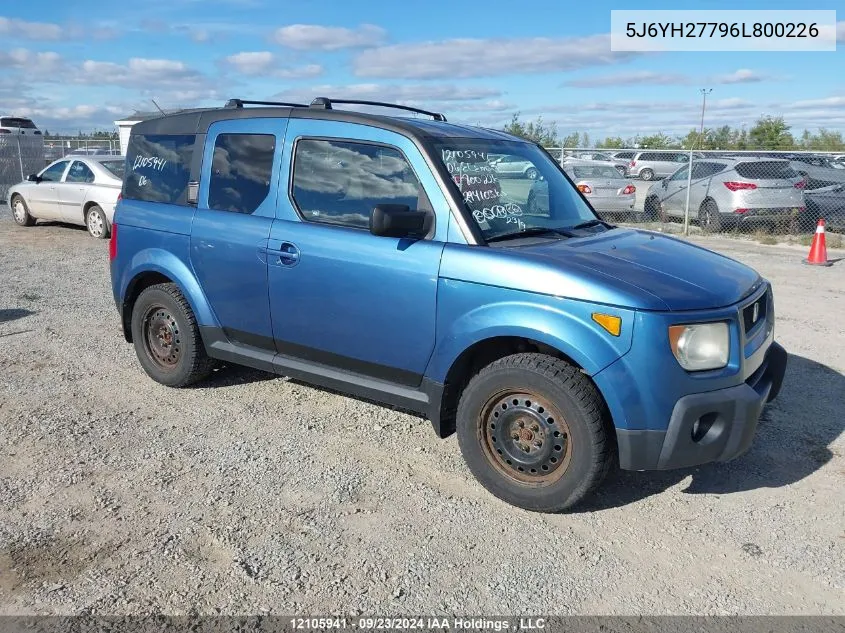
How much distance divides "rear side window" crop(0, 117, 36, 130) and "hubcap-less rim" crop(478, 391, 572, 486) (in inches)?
1586

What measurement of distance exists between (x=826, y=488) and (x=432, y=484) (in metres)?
2.17

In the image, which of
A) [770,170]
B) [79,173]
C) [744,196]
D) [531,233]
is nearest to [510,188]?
[531,233]

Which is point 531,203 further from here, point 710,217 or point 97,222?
point 710,217

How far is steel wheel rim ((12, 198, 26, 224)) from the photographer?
49.6 ft

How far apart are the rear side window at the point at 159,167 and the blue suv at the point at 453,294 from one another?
2cm

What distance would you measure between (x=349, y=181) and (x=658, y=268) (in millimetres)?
1842

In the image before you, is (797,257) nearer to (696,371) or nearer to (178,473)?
(696,371)

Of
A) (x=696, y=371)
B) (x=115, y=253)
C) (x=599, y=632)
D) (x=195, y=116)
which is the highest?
(x=195, y=116)

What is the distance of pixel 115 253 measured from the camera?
5637 millimetres

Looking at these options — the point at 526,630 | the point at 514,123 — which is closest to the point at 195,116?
the point at 526,630

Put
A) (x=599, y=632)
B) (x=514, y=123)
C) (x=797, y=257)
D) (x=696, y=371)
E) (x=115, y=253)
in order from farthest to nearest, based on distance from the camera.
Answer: (x=514, y=123)
(x=797, y=257)
(x=115, y=253)
(x=696, y=371)
(x=599, y=632)

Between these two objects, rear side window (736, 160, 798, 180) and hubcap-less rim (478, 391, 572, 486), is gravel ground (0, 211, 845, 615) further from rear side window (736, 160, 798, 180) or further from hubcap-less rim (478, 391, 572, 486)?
rear side window (736, 160, 798, 180)

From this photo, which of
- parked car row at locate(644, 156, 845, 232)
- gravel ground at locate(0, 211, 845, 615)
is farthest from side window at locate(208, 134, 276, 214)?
parked car row at locate(644, 156, 845, 232)

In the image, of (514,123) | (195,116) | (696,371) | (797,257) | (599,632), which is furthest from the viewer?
(514,123)
